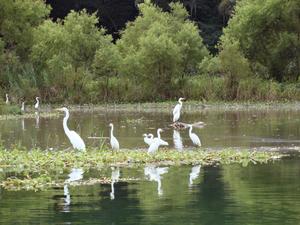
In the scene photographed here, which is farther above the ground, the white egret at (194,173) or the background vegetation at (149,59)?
the background vegetation at (149,59)

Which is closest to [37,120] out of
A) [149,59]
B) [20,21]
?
[149,59]

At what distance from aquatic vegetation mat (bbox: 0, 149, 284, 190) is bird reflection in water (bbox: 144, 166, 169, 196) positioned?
798 mm

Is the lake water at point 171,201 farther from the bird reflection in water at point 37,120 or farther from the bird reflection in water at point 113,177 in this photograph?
the bird reflection in water at point 37,120

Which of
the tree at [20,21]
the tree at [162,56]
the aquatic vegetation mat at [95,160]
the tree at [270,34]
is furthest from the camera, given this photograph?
the tree at [270,34]

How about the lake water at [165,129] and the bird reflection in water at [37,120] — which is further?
the bird reflection in water at [37,120]

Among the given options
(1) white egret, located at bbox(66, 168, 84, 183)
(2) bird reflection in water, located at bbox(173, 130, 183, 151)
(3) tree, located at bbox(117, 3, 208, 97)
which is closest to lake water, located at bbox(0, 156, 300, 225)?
Answer: (1) white egret, located at bbox(66, 168, 84, 183)

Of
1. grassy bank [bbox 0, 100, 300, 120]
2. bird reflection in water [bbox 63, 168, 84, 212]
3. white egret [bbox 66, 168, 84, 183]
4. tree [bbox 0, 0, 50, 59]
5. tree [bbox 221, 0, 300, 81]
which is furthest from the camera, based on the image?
tree [bbox 221, 0, 300, 81]

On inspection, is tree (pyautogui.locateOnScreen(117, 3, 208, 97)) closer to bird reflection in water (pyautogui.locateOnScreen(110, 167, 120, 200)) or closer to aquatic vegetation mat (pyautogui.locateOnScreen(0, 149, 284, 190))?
aquatic vegetation mat (pyautogui.locateOnScreen(0, 149, 284, 190))

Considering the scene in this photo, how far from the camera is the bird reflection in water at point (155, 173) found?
16617 mm

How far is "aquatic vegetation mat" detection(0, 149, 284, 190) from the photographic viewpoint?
18.3 meters

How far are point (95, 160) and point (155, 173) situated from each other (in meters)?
2.25

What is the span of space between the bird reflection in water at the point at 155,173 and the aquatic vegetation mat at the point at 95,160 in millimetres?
798

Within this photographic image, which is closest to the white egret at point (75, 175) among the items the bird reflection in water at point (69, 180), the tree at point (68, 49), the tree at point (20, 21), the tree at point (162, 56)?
the bird reflection in water at point (69, 180)

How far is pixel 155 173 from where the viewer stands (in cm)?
1791
